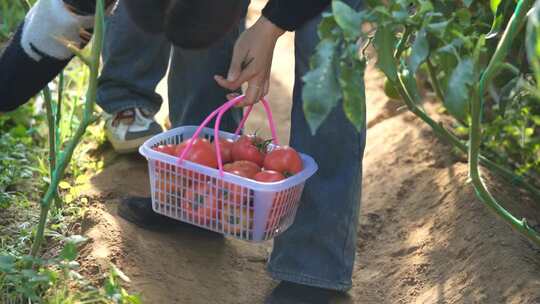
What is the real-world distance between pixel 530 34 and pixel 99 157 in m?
2.21

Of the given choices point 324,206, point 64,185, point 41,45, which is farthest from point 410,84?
point 64,185

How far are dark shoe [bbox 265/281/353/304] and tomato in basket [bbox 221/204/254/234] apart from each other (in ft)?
1.13

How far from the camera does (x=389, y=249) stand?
310cm

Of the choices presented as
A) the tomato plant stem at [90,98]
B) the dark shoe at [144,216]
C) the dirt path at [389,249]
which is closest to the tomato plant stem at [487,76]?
the dirt path at [389,249]

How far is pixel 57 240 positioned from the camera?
2.79 metres

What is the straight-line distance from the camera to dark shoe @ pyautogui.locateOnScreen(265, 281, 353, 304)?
2.56m

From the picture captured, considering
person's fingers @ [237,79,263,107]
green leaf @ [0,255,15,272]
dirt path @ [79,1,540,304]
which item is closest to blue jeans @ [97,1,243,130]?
dirt path @ [79,1,540,304]

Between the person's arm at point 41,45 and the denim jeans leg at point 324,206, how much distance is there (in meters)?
0.54

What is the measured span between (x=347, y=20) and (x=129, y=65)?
5.13 feet

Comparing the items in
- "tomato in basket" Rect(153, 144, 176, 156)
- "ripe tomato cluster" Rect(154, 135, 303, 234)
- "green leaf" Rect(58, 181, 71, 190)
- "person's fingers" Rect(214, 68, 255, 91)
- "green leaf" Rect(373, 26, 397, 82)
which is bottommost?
"green leaf" Rect(58, 181, 71, 190)

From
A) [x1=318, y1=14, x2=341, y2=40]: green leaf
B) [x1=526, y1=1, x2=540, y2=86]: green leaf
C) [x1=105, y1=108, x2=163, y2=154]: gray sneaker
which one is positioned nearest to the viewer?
[x1=526, y1=1, x2=540, y2=86]: green leaf

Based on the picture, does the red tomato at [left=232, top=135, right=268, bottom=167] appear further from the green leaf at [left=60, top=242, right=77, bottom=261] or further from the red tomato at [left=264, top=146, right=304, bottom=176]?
the green leaf at [left=60, top=242, right=77, bottom=261]

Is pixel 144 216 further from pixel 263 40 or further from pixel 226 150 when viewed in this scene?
pixel 263 40

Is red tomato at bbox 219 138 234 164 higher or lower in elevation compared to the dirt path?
higher
